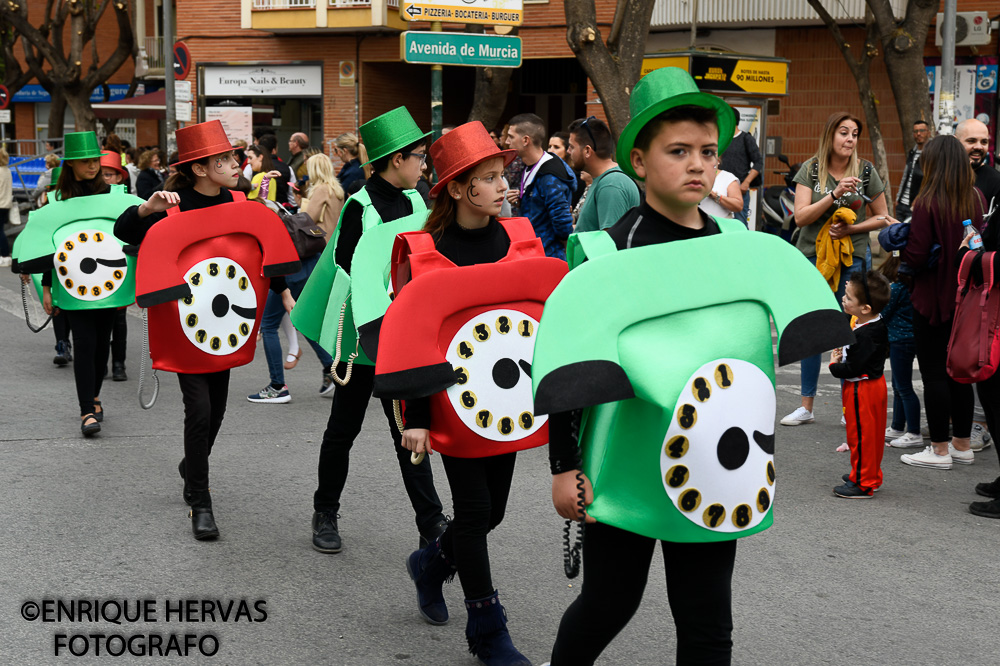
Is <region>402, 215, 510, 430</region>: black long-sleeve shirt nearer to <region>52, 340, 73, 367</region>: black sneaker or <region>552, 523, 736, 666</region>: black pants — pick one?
<region>552, 523, 736, 666</region>: black pants

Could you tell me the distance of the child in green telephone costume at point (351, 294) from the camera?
449 cm

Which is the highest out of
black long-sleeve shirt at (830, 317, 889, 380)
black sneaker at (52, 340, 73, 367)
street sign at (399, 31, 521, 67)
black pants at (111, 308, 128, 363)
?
street sign at (399, 31, 521, 67)

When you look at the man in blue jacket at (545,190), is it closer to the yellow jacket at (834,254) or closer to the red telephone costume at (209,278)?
the yellow jacket at (834,254)

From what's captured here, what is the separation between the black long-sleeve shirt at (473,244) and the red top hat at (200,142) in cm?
175

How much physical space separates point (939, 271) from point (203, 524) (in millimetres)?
4139

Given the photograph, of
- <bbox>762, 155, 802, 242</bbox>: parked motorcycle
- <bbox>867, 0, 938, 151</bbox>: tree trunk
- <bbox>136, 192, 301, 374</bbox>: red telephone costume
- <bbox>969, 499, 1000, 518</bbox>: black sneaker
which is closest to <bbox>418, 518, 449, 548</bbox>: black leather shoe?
<bbox>136, 192, 301, 374</bbox>: red telephone costume

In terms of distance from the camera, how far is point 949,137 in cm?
610

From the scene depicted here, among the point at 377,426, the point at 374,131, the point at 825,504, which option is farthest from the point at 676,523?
the point at 377,426

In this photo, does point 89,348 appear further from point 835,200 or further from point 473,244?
point 835,200

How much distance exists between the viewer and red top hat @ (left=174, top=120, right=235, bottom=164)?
16.5 ft

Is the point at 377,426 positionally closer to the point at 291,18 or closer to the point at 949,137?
the point at 949,137

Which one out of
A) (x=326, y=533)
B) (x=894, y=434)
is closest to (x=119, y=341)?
(x=326, y=533)

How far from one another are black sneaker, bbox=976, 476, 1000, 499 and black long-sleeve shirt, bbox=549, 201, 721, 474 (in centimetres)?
366

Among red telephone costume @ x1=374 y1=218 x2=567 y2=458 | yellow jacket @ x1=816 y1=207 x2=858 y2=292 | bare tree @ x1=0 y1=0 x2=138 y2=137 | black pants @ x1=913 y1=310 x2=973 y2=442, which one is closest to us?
red telephone costume @ x1=374 y1=218 x2=567 y2=458
